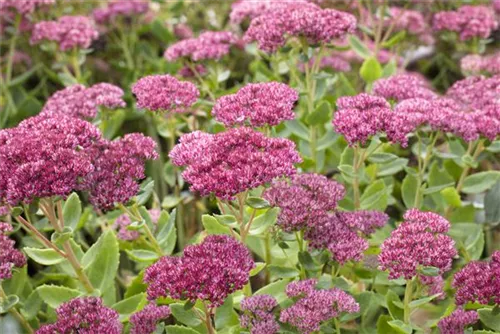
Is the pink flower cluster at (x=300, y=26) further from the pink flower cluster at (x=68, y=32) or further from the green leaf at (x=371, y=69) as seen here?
the pink flower cluster at (x=68, y=32)

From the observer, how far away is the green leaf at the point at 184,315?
5.95ft

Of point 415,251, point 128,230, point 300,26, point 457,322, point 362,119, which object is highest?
point 300,26

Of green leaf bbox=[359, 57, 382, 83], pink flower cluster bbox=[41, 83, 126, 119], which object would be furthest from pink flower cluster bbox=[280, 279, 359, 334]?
green leaf bbox=[359, 57, 382, 83]

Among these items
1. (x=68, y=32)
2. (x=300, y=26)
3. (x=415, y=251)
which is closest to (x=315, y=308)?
(x=415, y=251)

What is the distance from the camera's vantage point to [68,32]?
10.3 feet

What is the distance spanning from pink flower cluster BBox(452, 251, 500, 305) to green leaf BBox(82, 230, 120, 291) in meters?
1.01

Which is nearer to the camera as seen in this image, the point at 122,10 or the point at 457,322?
the point at 457,322

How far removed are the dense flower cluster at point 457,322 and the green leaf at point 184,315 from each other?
0.64 m

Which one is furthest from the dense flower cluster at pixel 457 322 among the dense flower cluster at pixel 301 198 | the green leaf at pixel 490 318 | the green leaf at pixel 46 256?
the green leaf at pixel 46 256

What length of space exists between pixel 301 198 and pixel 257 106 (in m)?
0.28

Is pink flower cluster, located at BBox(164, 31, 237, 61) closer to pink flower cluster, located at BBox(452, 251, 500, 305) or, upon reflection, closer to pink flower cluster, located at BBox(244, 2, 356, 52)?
pink flower cluster, located at BBox(244, 2, 356, 52)

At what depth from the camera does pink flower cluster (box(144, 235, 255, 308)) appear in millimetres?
1613

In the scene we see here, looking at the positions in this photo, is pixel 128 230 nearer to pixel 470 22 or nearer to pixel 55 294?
pixel 55 294

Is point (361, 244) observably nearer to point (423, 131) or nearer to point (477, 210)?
point (423, 131)
